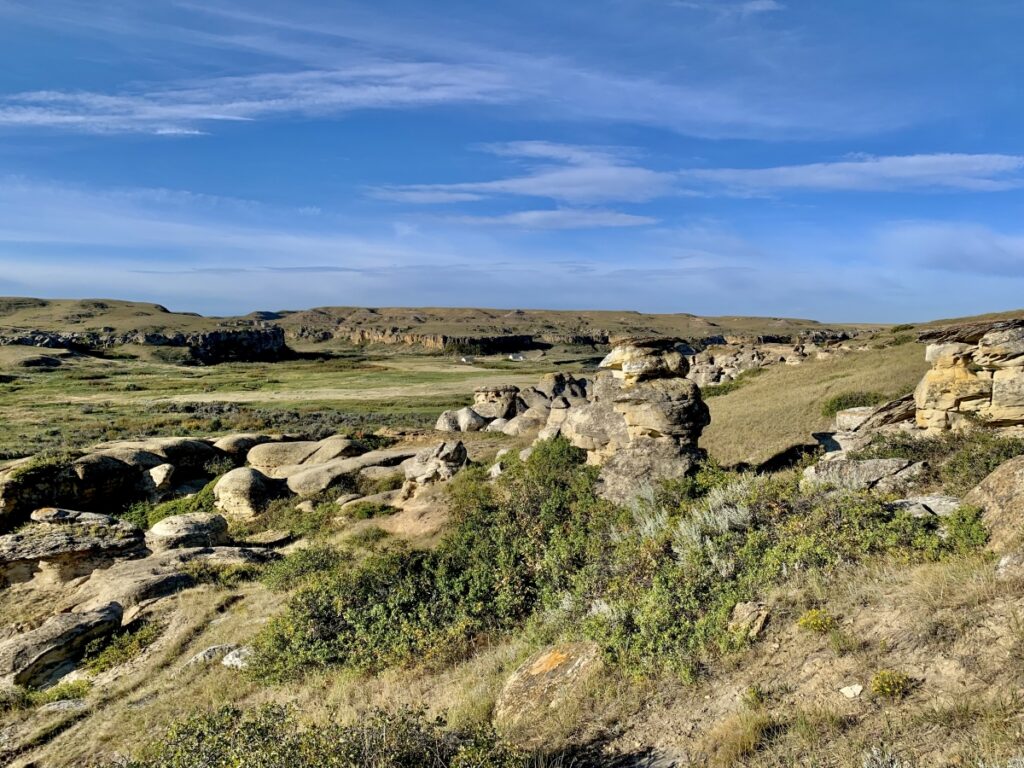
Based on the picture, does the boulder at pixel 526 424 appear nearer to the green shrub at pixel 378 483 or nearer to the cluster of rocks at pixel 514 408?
the cluster of rocks at pixel 514 408

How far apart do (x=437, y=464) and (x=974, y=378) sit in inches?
632

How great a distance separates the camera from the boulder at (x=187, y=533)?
18.0 meters

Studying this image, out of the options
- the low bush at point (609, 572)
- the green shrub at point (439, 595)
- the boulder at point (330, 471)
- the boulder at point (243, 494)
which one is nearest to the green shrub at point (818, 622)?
the low bush at point (609, 572)

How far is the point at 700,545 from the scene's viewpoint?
9430 millimetres

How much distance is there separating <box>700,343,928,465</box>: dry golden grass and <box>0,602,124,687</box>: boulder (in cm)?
1695

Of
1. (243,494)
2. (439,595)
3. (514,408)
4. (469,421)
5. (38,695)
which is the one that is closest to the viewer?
(38,695)

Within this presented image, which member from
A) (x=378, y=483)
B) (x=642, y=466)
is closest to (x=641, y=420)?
(x=642, y=466)

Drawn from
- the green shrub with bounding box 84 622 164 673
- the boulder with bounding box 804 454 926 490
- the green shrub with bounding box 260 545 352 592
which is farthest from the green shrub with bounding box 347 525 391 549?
the boulder with bounding box 804 454 926 490

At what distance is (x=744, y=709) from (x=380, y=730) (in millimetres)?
3455

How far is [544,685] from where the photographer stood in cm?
766

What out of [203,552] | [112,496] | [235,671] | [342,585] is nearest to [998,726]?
[342,585]

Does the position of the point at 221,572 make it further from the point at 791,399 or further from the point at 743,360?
the point at 743,360

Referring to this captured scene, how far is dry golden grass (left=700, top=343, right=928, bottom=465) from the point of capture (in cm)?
2336

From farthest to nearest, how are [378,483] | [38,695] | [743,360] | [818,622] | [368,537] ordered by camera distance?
[743,360]
[378,483]
[368,537]
[38,695]
[818,622]
